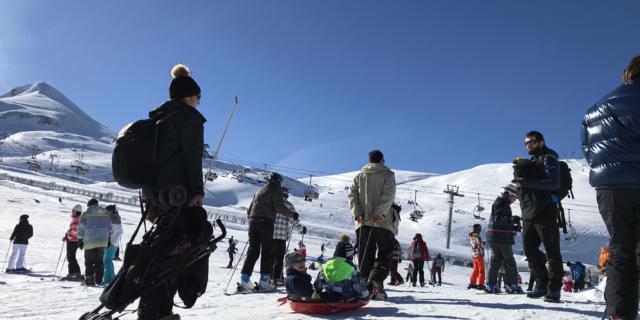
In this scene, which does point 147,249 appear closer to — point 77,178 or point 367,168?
point 367,168

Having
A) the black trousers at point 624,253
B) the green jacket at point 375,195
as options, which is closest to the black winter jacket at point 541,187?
the green jacket at point 375,195

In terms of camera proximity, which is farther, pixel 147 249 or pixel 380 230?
pixel 380 230

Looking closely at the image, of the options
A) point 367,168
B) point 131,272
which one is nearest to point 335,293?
point 367,168

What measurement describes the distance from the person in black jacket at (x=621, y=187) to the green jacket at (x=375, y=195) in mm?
2513

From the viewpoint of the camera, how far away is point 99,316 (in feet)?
9.30

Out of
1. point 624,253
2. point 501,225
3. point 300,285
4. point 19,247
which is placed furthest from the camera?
point 19,247

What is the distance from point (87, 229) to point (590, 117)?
8.59 metres

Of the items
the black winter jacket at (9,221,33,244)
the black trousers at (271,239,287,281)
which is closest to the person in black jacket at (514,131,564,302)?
the black trousers at (271,239,287,281)

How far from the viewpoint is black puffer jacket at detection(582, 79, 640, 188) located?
10.4 feet

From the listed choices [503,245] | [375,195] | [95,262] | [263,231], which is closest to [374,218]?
[375,195]

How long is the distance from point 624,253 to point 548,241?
1.90 metres

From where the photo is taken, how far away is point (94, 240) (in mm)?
8688

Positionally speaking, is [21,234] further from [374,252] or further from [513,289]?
[513,289]

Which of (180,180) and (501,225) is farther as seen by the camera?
(501,225)
